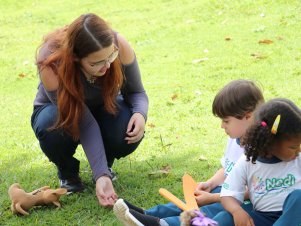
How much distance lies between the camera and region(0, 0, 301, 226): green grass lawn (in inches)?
128

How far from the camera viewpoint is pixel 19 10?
Result: 10.6 m

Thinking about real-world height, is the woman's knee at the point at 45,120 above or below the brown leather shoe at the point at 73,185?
above

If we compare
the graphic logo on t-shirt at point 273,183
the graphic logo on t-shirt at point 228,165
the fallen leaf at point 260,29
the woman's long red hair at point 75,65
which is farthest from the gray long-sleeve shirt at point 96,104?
the fallen leaf at point 260,29

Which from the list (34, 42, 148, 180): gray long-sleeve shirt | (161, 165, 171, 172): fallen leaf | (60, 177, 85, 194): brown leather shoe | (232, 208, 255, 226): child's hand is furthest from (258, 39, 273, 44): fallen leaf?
(232, 208, 255, 226): child's hand

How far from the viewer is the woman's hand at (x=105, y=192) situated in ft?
9.02

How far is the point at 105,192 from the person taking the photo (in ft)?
9.11

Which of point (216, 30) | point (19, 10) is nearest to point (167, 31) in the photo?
point (216, 30)

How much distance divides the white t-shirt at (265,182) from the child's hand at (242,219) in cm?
8

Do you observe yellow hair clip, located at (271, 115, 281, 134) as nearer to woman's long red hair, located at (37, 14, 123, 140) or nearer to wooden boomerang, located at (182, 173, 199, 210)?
wooden boomerang, located at (182, 173, 199, 210)

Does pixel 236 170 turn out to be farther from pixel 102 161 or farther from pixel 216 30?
pixel 216 30

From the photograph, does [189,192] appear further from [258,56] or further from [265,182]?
[258,56]

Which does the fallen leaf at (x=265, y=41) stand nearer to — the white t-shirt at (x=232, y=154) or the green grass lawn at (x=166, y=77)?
the green grass lawn at (x=166, y=77)

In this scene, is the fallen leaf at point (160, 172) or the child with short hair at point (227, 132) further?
the fallen leaf at point (160, 172)

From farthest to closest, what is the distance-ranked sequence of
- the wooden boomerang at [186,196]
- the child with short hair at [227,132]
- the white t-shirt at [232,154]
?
the white t-shirt at [232,154]
the wooden boomerang at [186,196]
the child with short hair at [227,132]
